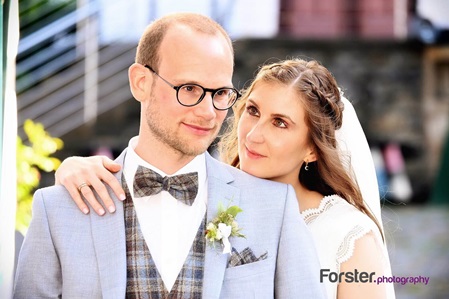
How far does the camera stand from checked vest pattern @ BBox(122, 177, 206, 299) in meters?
2.93

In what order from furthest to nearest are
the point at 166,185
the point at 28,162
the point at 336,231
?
the point at 28,162, the point at 336,231, the point at 166,185

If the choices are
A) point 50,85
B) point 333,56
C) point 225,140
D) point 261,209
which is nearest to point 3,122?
point 261,209

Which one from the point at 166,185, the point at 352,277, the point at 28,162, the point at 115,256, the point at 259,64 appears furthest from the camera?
the point at 259,64

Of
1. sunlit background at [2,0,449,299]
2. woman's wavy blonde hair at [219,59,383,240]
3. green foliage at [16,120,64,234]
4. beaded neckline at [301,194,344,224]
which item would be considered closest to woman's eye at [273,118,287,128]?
woman's wavy blonde hair at [219,59,383,240]

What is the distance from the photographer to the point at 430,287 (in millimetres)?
8109

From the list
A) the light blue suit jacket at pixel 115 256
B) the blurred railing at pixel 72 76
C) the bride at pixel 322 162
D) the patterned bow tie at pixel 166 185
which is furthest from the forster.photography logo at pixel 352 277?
the blurred railing at pixel 72 76

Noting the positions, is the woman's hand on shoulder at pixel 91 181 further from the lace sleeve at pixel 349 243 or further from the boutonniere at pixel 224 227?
the lace sleeve at pixel 349 243

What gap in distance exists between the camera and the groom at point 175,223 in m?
2.89

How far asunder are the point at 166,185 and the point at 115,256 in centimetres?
31

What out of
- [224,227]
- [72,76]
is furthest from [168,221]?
[72,76]

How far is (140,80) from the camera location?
310cm

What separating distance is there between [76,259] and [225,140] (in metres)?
1.48

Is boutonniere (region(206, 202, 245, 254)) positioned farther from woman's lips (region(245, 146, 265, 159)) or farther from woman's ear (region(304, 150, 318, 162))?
woman's ear (region(304, 150, 318, 162))

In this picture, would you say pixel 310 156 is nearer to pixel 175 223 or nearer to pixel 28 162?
pixel 175 223
